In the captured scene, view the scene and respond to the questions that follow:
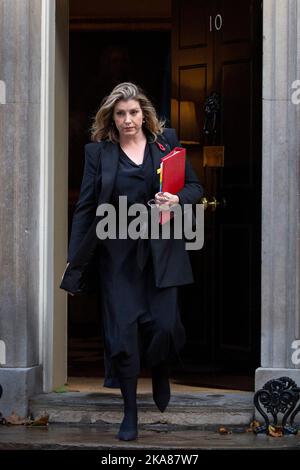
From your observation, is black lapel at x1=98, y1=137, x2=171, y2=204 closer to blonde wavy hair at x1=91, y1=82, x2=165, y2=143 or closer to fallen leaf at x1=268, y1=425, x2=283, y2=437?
blonde wavy hair at x1=91, y1=82, x2=165, y2=143

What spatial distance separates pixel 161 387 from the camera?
7309 millimetres

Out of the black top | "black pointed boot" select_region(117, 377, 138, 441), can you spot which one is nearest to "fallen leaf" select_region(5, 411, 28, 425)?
"black pointed boot" select_region(117, 377, 138, 441)

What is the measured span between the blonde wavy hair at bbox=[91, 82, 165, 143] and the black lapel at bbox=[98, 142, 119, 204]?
9cm

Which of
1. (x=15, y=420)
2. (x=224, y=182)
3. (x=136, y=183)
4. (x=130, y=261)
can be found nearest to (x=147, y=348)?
(x=130, y=261)

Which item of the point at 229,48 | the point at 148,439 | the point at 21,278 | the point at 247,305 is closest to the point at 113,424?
the point at 148,439

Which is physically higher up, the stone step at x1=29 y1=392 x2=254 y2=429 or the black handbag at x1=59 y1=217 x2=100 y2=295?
the black handbag at x1=59 y1=217 x2=100 y2=295

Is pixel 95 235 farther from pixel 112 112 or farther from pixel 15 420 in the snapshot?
pixel 15 420

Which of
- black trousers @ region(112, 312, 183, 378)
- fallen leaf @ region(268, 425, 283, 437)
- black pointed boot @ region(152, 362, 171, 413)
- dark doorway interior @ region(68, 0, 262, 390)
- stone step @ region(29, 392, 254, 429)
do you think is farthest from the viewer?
dark doorway interior @ region(68, 0, 262, 390)

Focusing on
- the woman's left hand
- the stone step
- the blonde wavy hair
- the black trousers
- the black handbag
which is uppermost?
the blonde wavy hair

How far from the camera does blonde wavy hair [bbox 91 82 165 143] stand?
7.12 meters

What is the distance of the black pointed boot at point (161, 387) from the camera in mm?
7289

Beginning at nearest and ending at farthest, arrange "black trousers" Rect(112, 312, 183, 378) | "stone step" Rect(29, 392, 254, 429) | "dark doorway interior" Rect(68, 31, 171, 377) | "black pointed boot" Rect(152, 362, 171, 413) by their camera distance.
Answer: "black trousers" Rect(112, 312, 183, 378) → "black pointed boot" Rect(152, 362, 171, 413) → "stone step" Rect(29, 392, 254, 429) → "dark doorway interior" Rect(68, 31, 171, 377)

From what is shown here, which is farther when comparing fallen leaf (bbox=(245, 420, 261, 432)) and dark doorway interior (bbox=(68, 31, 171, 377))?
dark doorway interior (bbox=(68, 31, 171, 377))

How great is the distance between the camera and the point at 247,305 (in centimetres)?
920
